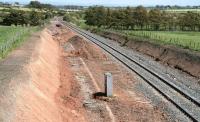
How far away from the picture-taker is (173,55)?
4675 centimetres

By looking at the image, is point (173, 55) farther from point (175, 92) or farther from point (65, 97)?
point (65, 97)

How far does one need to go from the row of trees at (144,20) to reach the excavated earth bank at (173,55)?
59334 mm

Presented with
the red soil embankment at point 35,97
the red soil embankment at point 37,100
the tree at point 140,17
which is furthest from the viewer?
the tree at point 140,17

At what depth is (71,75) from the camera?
36.9 metres

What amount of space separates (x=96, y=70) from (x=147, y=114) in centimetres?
1811

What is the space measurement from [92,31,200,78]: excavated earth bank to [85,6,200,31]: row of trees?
59.3 metres

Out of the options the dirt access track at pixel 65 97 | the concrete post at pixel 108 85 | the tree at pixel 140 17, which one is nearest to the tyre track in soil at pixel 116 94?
the dirt access track at pixel 65 97

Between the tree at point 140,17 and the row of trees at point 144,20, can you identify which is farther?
the tree at point 140,17

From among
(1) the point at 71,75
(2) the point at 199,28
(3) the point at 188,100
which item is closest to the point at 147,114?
(3) the point at 188,100

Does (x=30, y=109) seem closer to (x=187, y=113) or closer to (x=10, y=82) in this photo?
(x=10, y=82)

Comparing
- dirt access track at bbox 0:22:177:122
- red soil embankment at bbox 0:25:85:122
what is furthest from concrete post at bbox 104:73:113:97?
red soil embankment at bbox 0:25:85:122

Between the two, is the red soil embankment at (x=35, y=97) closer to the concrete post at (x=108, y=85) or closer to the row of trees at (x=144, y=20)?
the concrete post at (x=108, y=85)

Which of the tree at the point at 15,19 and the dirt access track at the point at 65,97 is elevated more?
the dirt access track at the point at 65,97

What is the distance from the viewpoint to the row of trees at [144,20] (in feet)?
411
